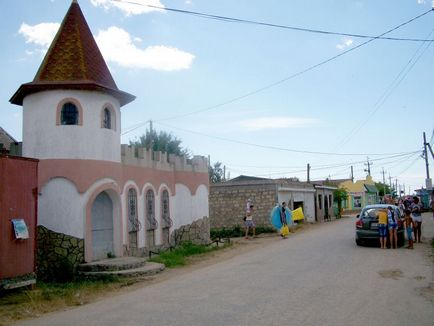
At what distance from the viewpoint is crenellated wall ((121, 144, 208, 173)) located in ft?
54.5

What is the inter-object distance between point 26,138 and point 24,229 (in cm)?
409

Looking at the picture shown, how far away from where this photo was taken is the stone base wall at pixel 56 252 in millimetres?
13586

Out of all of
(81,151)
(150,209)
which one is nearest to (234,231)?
(150,209)

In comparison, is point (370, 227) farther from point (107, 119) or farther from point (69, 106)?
point (69, 106)

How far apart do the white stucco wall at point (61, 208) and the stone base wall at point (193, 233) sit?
616 centimetres

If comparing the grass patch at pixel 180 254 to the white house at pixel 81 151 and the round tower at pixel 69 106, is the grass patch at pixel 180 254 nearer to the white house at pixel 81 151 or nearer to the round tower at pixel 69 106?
the white house at pixel 81 151

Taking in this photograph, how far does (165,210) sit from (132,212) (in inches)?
115

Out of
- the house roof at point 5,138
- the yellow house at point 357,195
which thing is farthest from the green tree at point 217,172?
the house roof at point 5,138

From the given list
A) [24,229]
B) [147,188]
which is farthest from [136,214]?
[24,229]

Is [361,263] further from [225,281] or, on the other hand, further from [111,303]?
[111,303]

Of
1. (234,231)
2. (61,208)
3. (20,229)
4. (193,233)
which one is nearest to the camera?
(20,229)

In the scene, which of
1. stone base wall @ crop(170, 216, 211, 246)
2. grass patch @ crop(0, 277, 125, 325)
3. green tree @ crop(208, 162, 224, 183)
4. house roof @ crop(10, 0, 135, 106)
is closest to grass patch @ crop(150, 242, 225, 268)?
stone base wall @ crop(170, 216, 211, 246)

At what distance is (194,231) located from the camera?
21.4 m

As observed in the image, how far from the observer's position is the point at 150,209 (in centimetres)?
1800
